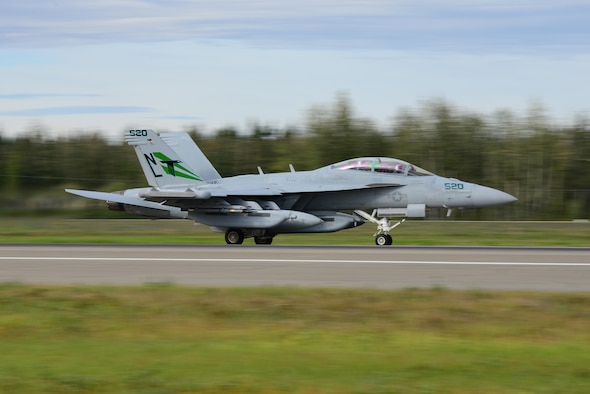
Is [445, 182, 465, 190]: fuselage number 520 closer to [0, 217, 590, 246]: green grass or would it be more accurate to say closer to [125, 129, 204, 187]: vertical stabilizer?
[0, 217, 590, 246]: green grass

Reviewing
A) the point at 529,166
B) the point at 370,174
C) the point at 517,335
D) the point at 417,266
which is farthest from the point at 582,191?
the point at 517,335

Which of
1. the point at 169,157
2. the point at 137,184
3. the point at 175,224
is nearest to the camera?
the point at 169,157

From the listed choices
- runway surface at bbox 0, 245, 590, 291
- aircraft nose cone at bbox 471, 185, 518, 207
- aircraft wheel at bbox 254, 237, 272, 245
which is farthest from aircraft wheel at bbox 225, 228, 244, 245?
aircraft nose cone at bbox 471, 185, 518, 207

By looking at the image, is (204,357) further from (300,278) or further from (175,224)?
(175,224)

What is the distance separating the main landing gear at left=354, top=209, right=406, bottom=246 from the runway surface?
2.68 metres

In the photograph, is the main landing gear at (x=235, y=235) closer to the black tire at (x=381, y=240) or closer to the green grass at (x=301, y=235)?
the green grass at (x=301, y=235)

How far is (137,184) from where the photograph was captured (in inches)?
1780

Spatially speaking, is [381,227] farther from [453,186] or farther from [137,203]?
[137,203]

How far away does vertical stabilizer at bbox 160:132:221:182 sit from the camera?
2895 cm

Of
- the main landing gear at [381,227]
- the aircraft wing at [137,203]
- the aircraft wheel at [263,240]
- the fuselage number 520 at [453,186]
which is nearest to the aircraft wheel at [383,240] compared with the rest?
the main landing gear at [381,227]

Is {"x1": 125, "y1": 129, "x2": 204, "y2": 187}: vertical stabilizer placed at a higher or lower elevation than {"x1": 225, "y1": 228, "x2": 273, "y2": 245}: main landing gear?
higher

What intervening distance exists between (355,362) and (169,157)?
832 inches

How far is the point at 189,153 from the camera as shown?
2903 cm

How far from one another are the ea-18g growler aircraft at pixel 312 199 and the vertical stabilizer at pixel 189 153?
0.89 metres
